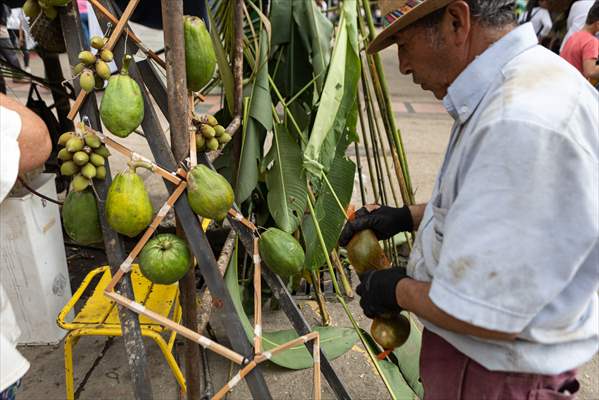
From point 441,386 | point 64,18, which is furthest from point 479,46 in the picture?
point 64,18

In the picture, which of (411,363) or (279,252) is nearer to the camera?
(279,252)

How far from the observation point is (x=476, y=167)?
837 millimetres

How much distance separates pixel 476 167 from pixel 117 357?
1.96 metres

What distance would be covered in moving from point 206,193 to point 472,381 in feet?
2.34

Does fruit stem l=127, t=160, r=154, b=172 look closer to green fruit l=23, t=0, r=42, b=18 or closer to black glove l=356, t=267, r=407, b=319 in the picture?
green fruit l=23, t=0, r=42, b=18

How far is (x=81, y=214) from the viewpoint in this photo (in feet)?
3.43

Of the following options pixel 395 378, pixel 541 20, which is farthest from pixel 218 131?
pixel 541 20

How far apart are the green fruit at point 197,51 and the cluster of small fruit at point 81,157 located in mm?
272

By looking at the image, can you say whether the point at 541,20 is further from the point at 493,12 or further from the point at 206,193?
the point at 206,193

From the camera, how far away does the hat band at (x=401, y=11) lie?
1035 mm

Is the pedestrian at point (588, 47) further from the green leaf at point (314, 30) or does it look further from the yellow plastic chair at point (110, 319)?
the yellow plastic chair at point (110, 319)

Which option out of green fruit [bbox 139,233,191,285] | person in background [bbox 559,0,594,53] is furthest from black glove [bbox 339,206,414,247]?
person in background [bbox 559,0,594,53]

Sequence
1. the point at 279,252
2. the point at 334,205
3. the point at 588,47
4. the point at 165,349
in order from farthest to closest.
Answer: the point at 588,47
the point at 334,205
the point at 165,349
the point at 279,252

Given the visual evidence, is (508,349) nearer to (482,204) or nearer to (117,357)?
(482,204)
